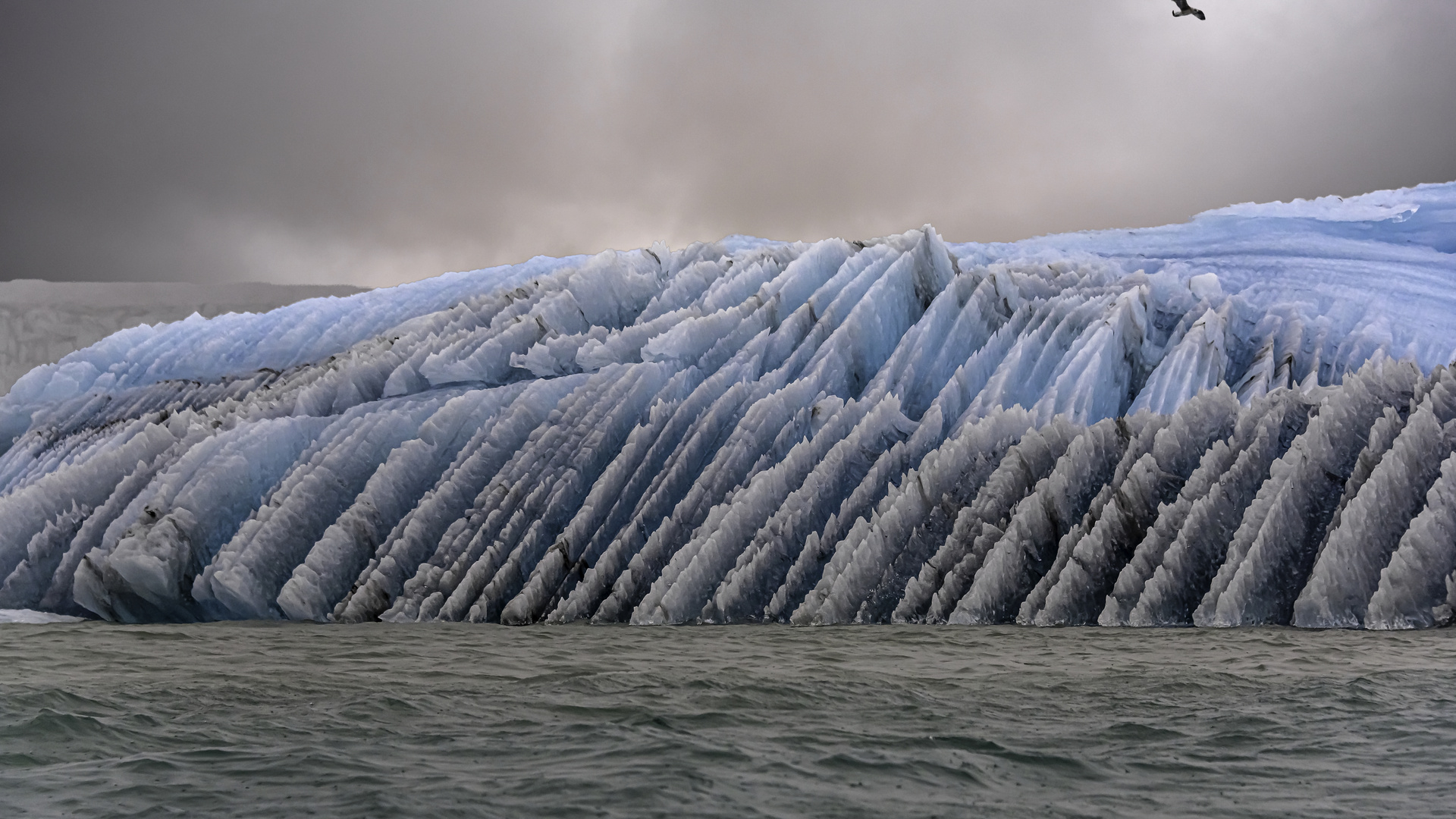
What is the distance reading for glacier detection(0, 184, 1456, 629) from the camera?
11008 millimetres

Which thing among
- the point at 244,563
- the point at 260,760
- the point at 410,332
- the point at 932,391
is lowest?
the point at 260,760

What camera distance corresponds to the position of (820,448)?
44.2 feet

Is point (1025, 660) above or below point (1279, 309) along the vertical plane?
below

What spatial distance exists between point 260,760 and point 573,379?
9.68m

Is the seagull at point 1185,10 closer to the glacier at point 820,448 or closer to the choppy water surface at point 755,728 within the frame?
the glacier at point 820,448

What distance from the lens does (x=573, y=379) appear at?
15.3 m

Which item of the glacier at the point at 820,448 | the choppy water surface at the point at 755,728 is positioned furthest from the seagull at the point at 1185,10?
the choppy water surface at the point at 755,728

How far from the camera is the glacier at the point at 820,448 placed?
11.0 metres

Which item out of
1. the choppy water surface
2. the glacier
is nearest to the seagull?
the glacier

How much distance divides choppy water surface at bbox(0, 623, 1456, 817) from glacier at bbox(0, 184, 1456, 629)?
4.54ft

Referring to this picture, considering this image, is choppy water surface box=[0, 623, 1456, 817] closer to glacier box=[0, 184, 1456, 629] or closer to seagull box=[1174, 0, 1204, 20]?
glacier box=[0, 184, 1456, 629]

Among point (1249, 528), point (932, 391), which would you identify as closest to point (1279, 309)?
point (932, 391)

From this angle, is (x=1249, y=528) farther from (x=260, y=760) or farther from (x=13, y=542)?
(x=13, y=542)

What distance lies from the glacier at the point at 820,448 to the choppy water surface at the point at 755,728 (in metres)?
1.38
